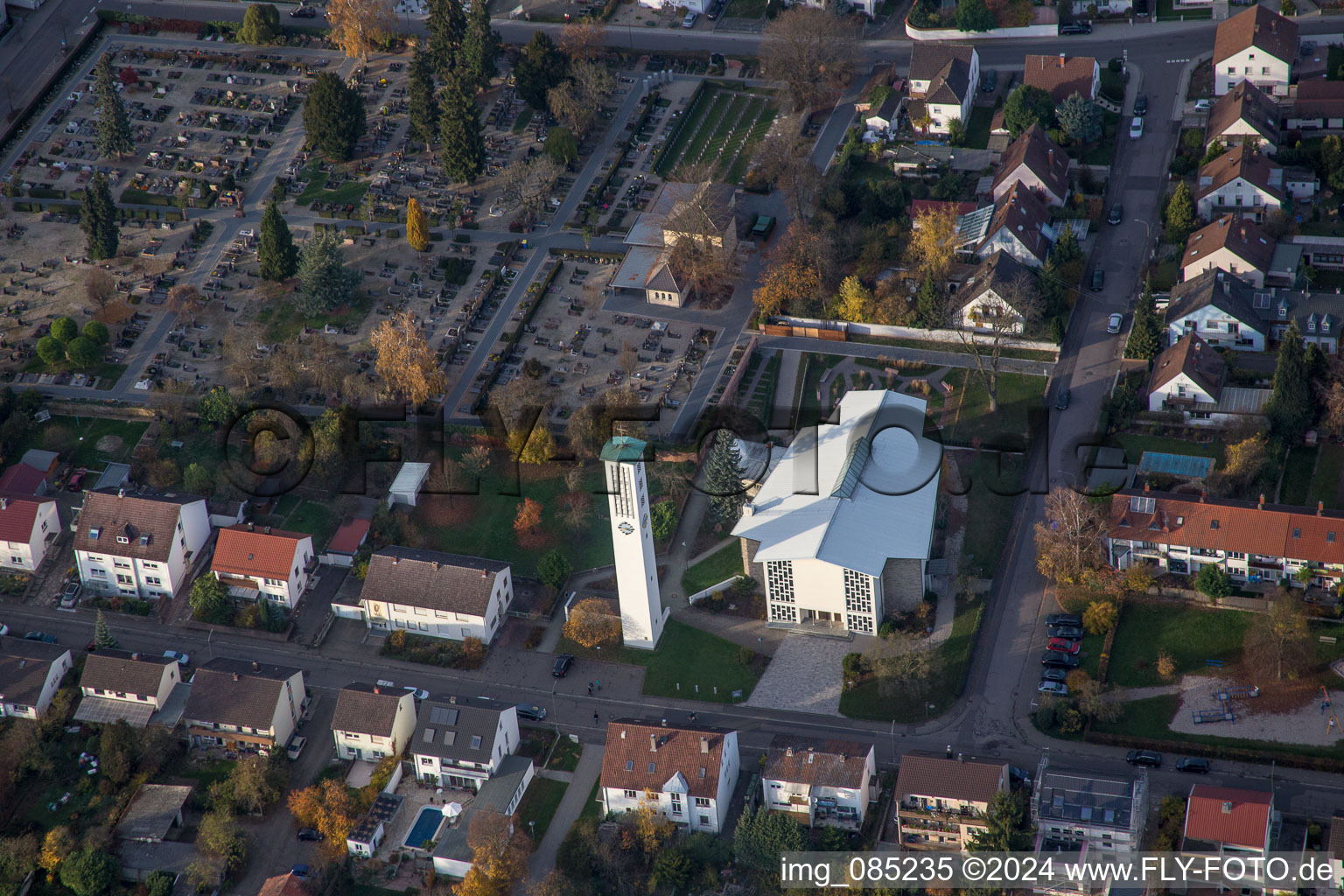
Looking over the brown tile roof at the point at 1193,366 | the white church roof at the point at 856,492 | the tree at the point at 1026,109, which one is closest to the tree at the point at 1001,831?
the white church roof at the point at 856,492

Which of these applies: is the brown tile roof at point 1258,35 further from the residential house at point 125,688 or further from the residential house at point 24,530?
the residential house at point 24,530

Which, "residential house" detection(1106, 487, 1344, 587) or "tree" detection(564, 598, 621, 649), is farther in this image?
"tree" detection(564, 598, 621, 649)

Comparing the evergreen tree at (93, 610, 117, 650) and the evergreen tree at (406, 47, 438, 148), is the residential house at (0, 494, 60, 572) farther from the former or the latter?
the evergreen tree at (406, 47, 438, 148)

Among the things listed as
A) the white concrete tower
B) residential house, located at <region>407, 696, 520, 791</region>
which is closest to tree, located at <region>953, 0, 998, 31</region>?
the white concrete tower

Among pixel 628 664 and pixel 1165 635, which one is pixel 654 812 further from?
pixel 1165 635

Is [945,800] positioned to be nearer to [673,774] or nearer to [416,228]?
[673,774]

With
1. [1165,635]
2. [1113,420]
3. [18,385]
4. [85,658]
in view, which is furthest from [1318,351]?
[18,385]

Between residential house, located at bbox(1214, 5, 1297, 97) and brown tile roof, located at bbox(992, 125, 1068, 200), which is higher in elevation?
residential house, located at bbox(1214, 5, 1297, 97)
